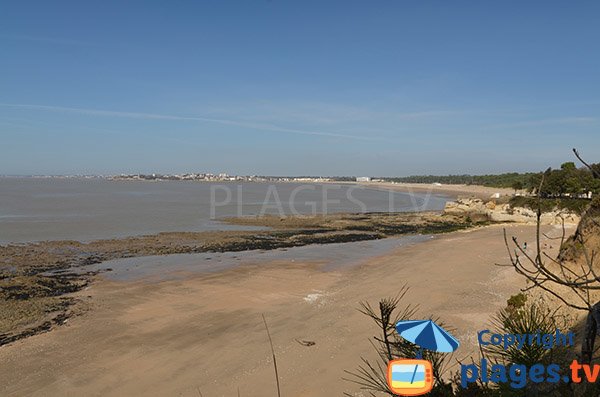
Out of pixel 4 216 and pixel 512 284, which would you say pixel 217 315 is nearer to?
pixel 512 284

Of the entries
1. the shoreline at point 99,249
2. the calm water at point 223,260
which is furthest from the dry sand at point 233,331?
the calm water at point 223,260

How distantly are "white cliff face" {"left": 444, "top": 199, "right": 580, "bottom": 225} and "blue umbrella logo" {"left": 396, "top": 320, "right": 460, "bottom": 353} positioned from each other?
33020 mm

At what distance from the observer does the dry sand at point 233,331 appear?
29.7 ft

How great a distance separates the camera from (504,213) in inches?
1638

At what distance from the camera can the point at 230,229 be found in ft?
122

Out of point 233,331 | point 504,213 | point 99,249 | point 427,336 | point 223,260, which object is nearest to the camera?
point 427,336

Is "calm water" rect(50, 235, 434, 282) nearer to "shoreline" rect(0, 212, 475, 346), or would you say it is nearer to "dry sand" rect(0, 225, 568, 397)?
"shoreline" rect(0, 212, 475, 346)

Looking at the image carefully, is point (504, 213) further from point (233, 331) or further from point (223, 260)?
point (233, 331)

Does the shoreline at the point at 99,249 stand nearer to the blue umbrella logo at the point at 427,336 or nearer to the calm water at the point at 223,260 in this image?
the calm water at the point at 223,260

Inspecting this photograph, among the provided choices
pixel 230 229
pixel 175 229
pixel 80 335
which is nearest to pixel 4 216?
pixel 175 229

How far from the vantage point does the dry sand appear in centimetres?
904

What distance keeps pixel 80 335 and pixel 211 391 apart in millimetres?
5591

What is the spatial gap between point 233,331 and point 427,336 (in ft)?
25.7

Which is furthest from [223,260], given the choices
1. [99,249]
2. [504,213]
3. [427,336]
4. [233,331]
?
[504,213]
